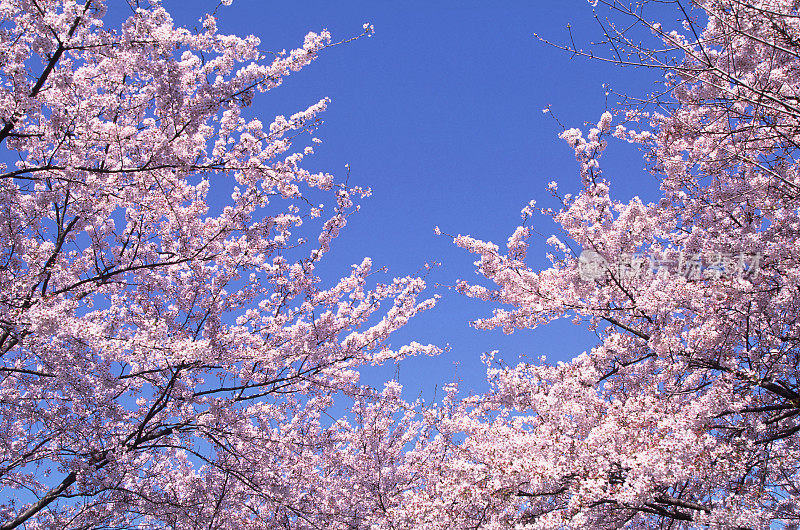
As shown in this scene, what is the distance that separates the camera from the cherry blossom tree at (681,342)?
516 cm

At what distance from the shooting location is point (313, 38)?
19.2 feet

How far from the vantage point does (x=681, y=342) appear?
262 inches

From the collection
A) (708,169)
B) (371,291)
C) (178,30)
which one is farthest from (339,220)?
(708,169)

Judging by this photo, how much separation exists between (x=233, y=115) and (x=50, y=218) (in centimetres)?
353

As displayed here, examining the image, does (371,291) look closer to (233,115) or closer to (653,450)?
(233,115)
